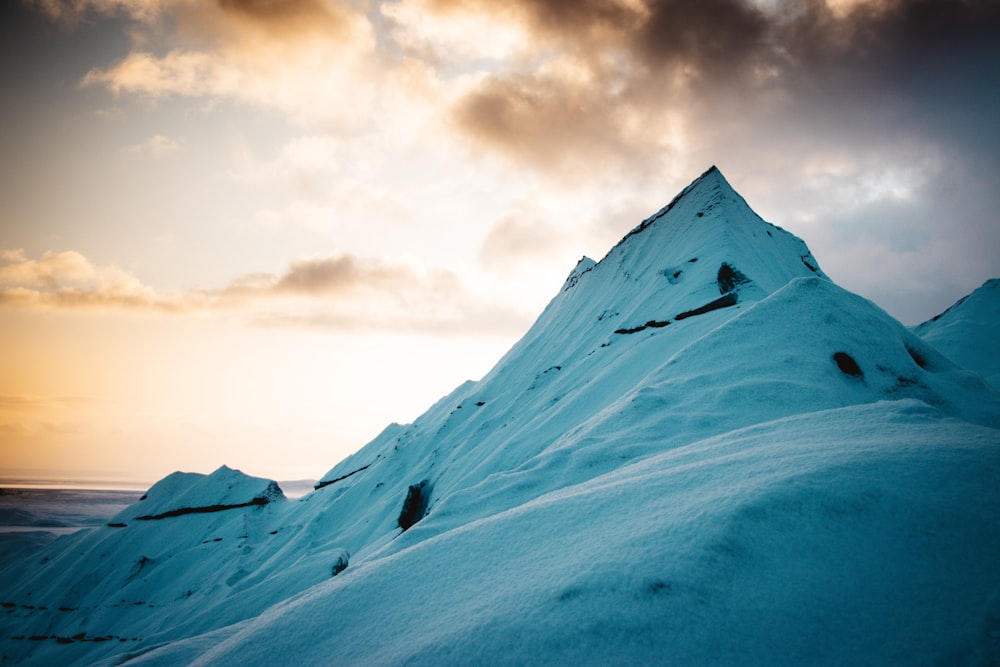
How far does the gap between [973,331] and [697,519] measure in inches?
936

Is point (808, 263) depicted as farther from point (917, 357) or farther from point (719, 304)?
point (917, 357)

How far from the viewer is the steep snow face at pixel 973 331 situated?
16938mm

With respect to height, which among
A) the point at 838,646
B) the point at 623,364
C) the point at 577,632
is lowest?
the point at 838,646

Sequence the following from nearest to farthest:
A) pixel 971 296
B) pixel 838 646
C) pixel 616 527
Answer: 1. pixel 838 646
2. pixel 616 527
3. pixel 971 296

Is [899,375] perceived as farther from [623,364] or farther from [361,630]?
[361,630]

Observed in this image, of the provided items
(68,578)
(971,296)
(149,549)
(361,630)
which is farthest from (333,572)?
(971,296)

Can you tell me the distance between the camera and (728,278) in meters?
10.8

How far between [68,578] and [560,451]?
2462 centimetres

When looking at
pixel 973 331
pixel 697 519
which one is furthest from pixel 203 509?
pixel 973 331

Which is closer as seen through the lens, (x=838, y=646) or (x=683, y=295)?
(x=838, y=646)

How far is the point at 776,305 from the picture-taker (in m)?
7.59

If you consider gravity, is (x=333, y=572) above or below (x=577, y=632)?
below

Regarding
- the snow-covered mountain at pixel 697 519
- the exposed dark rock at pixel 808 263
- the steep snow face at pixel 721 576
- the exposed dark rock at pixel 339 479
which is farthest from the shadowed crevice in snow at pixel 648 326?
the exposed dark rock at pixel 339 479

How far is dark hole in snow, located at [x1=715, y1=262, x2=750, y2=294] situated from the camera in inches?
412
